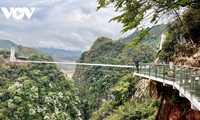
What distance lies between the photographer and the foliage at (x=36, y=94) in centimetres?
2775

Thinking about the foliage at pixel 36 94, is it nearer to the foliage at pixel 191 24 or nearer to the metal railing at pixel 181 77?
the metal railing at pixel 181 77

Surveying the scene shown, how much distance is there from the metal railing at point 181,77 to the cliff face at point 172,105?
38 cm

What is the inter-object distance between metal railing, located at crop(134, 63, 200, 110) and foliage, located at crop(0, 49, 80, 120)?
20.0 meters

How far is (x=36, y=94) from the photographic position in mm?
29594

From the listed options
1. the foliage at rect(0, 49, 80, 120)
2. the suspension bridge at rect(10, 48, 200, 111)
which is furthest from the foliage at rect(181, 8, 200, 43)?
the foliage at rect(0, 49, 80, 120)

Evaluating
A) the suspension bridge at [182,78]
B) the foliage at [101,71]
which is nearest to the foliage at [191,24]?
the suspension bridge at [182,78]

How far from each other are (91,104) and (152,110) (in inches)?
860

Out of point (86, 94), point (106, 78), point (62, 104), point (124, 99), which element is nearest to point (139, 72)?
Result: point (124, 99)

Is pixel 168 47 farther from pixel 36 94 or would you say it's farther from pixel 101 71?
pixel 101 71

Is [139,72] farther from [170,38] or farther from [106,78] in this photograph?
[106,78]

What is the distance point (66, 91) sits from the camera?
36.1 m

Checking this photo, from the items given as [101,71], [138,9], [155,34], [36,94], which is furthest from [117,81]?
[138,9]

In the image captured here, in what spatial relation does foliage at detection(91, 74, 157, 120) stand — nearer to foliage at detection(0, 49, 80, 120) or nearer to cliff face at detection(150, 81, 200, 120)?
cliff face at detection(150, 81, 200, 120)

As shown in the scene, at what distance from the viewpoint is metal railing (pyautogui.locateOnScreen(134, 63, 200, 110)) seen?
4738 millimetres
